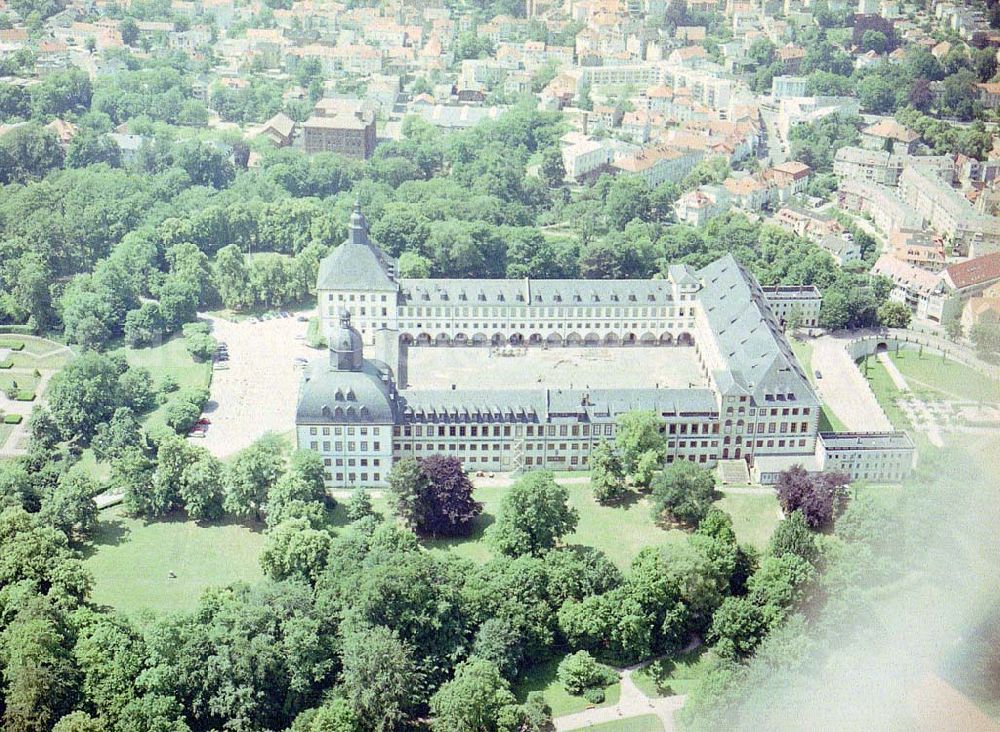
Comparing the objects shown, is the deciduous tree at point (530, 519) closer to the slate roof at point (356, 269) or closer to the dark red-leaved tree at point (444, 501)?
the dark red-leaved tree at point (444, 501)

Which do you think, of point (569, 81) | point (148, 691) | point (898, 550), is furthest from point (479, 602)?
point (569, 81)

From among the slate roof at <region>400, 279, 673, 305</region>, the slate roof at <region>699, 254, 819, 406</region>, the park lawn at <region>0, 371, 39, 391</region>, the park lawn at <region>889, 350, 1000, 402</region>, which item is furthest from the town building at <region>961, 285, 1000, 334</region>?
the park lawn at <region>0, 371, 39, 391</region>

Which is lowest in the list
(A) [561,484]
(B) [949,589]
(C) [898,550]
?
(A) [561,484]

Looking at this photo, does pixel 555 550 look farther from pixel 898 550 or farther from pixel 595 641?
pixel 898 550

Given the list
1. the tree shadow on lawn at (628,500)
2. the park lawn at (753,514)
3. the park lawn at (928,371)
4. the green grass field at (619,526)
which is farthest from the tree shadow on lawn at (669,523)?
the park lawn at (928,371)

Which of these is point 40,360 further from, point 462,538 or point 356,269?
point 462,538

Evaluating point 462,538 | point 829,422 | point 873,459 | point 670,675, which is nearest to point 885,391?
point 829,422
